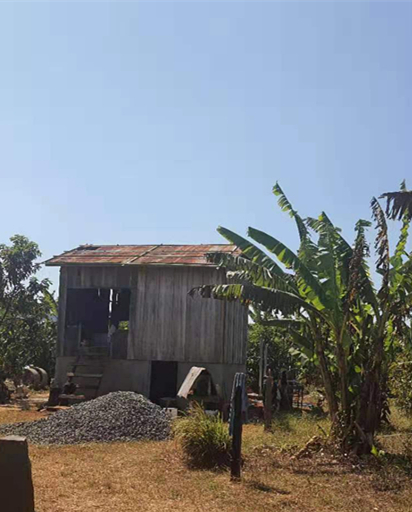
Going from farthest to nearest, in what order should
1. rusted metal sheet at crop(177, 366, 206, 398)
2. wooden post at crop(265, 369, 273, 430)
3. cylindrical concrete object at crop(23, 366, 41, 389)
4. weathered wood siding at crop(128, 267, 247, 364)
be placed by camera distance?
cylindrical concrete object at crop(23, 366, 41, 389) → weathered wood siding at crop(128, 267, 247, 364) → rusted metal sheet at crop(177, 366, 206, 398) → wooden post at crop(265, 369, 273, 430)

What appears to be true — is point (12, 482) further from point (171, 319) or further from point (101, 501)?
point (171, 319)

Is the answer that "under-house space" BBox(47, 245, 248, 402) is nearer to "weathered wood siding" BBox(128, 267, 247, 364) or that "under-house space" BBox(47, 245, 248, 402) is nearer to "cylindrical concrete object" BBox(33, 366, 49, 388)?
"weathered wood siding" BBox(128, 267, 247, 364)

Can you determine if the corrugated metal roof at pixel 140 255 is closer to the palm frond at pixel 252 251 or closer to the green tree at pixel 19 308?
the green tree at pixel 19 308

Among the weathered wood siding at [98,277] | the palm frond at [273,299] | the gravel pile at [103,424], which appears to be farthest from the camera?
the weathered wood siding at [98,277]

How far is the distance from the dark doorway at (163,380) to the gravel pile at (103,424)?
278 inches

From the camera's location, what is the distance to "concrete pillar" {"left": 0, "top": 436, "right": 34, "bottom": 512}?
665 cm

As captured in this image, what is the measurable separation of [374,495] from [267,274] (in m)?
4.61

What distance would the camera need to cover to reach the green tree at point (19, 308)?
26.4m

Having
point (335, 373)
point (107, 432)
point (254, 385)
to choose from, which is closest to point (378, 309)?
point (335, 373)

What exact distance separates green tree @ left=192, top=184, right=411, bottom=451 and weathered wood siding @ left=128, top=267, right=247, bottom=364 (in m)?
7.94

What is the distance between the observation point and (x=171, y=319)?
70.4ft

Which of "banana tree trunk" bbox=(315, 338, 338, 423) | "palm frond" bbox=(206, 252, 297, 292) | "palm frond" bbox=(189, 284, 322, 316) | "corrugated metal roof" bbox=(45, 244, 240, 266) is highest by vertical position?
"corrugated metal roof" bbox=(45, 244, 240, 266)

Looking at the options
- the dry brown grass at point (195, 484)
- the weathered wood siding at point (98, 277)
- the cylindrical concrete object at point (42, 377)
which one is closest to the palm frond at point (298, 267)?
the dry brown grass at point (195, 484)

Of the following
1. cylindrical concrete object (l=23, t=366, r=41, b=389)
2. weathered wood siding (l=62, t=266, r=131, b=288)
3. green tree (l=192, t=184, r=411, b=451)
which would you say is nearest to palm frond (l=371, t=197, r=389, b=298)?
green tree (l=192, t=184, r=411, b=451)
